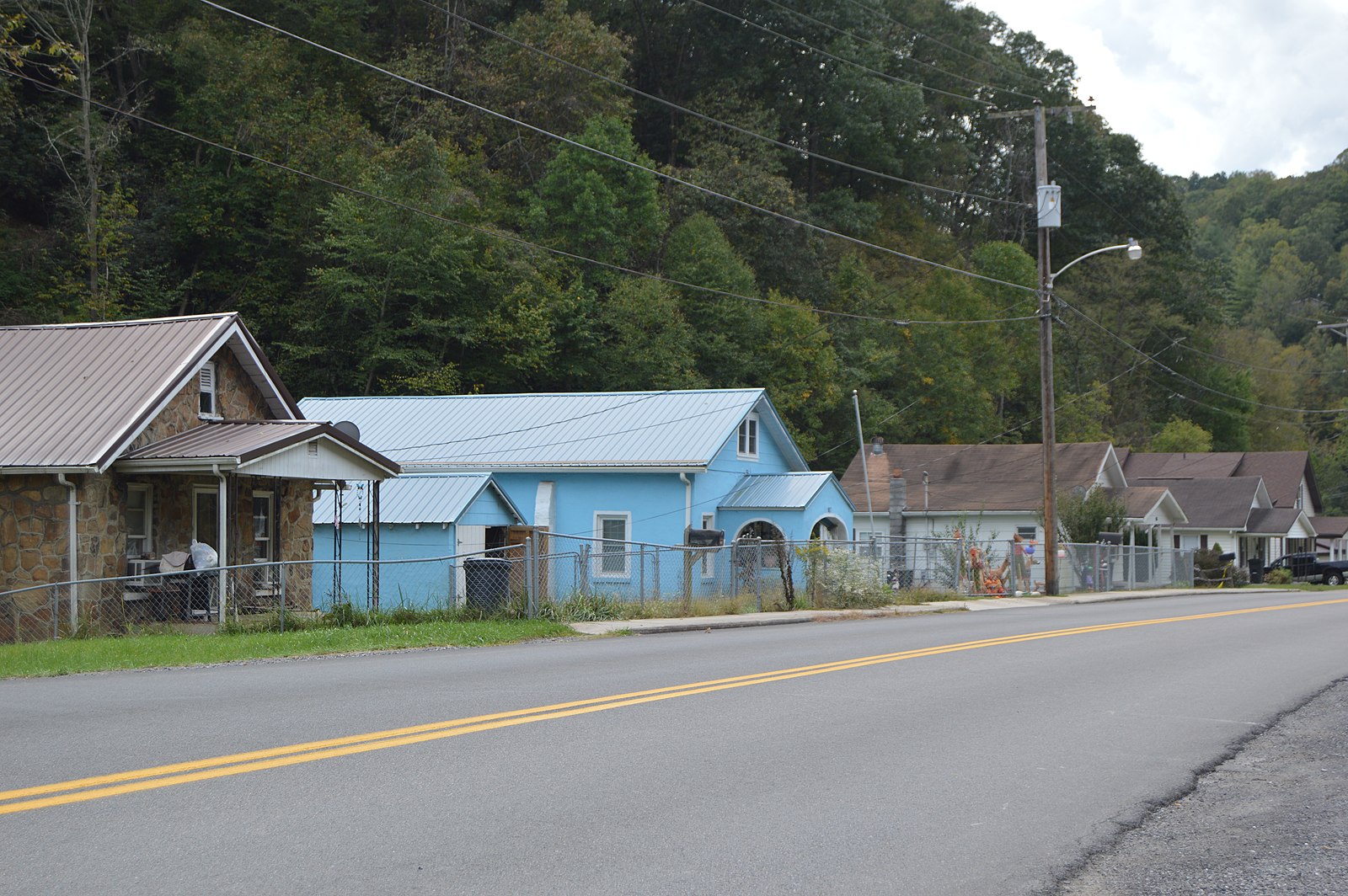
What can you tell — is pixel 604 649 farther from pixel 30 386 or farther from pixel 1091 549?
pixel 1091 549

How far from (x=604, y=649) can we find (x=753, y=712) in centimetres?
590

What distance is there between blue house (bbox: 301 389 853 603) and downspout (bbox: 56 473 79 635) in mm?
10287

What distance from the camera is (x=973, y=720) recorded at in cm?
1062

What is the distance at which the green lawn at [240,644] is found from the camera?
560 inches

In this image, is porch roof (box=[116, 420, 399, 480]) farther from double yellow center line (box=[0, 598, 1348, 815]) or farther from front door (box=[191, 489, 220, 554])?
double yellow center line (box=[0, 598, 1348, 815])

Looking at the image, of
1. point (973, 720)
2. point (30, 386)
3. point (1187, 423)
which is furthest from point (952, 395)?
point (973, 720)

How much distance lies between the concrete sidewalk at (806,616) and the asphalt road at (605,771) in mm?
5166

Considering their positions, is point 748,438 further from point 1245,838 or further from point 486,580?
point 1245,838

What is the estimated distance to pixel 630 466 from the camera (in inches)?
1302

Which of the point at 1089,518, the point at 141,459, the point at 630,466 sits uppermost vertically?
the point at 630,466

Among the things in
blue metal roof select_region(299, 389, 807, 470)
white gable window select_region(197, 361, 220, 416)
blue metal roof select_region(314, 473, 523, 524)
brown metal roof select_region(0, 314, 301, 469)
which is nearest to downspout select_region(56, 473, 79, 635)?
brown metal roof select_region(0, 314, 301, 469)

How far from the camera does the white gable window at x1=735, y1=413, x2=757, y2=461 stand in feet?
116

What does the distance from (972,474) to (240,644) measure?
3785 cm

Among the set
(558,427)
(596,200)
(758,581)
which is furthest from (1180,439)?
(758,581)
